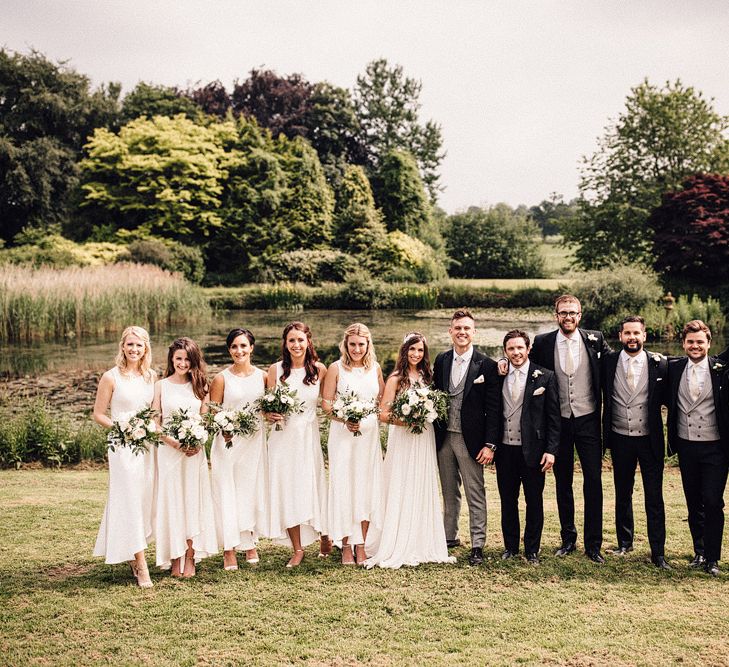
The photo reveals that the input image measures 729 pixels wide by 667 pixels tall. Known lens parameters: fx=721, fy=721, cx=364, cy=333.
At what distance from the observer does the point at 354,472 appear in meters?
5.44

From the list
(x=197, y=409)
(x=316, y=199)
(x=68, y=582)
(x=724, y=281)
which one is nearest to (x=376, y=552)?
(x=197, y=409)

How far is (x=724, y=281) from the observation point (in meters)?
24.4

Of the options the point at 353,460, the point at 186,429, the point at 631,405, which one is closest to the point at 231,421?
the point at 186,429

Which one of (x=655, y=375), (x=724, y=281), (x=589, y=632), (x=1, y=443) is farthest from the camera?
(x=724, y=281)

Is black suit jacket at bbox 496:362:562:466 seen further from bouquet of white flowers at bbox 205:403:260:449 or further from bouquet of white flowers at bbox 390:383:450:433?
bouquet of white flowers at bbox 205:403:260:449

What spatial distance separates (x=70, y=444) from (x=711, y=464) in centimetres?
766

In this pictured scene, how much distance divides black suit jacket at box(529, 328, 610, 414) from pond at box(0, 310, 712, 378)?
10.2m

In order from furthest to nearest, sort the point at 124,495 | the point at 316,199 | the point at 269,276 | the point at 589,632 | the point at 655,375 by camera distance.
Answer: the point at 316,199 → the point at 269,276 → the point at 655,375 → the point at 124,495 → the point at 589,632

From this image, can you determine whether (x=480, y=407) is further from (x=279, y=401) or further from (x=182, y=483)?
(x=182, y=483)

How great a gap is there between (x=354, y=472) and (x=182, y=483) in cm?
126

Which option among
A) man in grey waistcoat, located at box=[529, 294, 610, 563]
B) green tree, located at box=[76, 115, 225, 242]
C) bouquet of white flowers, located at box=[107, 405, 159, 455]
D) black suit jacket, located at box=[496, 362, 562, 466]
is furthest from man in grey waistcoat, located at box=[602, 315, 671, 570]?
green tree, located at box=[76, 115, 225, 242]

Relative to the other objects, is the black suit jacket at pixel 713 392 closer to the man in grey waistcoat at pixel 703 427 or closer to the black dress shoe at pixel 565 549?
the man in grey waistcoat at pixel 703 427

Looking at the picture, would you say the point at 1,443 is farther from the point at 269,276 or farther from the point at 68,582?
the point at 269,276

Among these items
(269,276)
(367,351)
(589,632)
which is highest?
(269,276)
